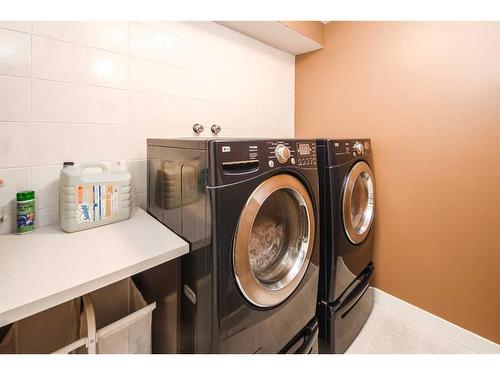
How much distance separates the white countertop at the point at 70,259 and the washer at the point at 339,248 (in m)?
0.79

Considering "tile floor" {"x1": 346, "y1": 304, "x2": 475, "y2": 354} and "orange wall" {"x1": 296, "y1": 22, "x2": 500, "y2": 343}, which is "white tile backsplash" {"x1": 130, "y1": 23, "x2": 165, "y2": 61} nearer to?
"orange wall" {"x1": 296, "y1": 22, "x2": 500, "y2": 343}

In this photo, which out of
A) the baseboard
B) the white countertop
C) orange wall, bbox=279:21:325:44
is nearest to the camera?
the white countertop

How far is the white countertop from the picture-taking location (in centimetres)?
64

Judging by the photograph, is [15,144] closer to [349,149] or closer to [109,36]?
[109,36]

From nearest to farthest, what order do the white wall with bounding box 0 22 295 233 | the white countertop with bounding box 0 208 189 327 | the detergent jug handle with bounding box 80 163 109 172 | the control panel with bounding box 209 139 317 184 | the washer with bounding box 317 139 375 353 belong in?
1. the white countertop with bounding box 0 208 189 327
2. the control panel with bounding box 209 139 317 184
3. the white wall with bounding box 0 22 295 233
4. the detergent jug handle with bounding box 80 163 109 172
5. the washer with bounding box 317 139 375 353

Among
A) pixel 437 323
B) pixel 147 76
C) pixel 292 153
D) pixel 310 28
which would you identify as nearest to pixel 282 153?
pixel 292 153

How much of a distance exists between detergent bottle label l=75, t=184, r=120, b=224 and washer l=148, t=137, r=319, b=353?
0.69 ft

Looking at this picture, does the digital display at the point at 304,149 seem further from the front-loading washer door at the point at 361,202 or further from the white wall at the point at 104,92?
the white wall at the point at 104,92

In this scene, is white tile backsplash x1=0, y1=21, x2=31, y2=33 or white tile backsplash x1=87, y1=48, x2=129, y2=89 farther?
white tile backsplash x1=87, y1=48, x2=129, y2=89

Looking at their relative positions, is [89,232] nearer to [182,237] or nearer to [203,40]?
[182,237]

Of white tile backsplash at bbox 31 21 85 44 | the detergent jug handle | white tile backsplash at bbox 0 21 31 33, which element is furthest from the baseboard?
white tile backsplash at bbox 0 21 31 33

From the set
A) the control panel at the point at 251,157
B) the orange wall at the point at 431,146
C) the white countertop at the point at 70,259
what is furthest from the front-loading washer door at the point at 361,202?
the white countertop at the point at 70,259

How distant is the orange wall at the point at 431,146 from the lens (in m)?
1.40

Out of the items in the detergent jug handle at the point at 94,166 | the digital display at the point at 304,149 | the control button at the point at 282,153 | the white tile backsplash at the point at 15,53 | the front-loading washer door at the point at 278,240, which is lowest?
the front-loading washer door at the point at 278,240
